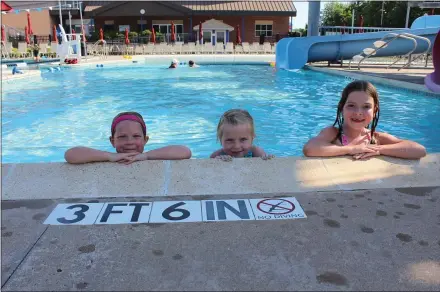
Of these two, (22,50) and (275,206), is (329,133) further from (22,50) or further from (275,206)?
(22,50)

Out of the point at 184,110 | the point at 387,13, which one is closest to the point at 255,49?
the point at 184,110

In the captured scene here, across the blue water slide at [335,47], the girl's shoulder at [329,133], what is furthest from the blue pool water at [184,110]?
the girl's shoulder at [329,133]

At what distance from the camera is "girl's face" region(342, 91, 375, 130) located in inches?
111

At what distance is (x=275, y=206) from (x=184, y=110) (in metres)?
6.73

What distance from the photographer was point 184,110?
28.3 ft

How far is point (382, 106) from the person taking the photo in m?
8.66

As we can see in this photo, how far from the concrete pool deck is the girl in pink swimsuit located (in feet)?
0.24

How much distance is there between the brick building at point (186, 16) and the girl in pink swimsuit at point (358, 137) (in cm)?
2756

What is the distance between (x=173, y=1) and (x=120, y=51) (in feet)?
27.8

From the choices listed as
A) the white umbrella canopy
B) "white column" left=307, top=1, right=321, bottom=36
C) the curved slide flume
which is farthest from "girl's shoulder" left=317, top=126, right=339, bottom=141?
the white umbrella canopy

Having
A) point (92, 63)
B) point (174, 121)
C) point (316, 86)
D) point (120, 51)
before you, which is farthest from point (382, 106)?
point (120, 51)

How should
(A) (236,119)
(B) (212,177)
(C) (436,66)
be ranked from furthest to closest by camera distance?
(C) (436,66), (A) (236,119), (B) (212,177)

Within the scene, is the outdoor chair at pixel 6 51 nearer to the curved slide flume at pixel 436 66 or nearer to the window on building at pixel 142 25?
the window on building at pixel 142 25

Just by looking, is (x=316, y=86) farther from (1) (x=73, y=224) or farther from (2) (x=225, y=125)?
(1) (x=73, y=224)
